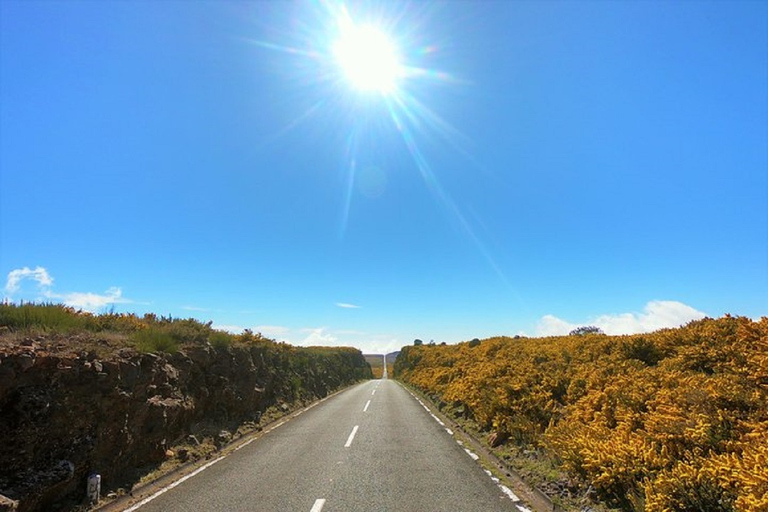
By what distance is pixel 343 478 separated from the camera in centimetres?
830

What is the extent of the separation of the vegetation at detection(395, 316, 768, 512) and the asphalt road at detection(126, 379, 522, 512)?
183 cm

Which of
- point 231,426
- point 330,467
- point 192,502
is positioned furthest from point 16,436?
point 231,426

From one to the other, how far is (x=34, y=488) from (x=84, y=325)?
5.08m

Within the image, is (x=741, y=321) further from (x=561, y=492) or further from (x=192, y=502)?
(x=192, y=502)

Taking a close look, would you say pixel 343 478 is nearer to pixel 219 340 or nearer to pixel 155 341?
pixel 155 341

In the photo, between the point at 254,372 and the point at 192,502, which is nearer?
the point at 192,502

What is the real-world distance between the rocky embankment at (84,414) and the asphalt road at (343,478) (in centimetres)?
144

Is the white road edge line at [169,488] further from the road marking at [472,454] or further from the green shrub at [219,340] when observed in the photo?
the road marking at [472,454]

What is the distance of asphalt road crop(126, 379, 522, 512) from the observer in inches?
271

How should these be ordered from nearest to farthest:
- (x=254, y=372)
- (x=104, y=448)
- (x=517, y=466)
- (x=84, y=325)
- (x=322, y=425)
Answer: (x=104, y=448)
(x=517, y=466)
(x=84, y=325)
(x=322, y=425)
(x=254, y=372)

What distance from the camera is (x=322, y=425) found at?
49.3 feet

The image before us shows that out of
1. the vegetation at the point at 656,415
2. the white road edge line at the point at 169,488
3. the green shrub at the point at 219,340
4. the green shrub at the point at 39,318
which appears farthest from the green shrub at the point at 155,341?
the vegetation at the point at 656,415

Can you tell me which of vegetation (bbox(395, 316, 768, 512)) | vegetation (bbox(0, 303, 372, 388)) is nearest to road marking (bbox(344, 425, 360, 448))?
vegetation (bbox(395, 316, 768, 512))

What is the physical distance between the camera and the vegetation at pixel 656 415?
5320 mm
